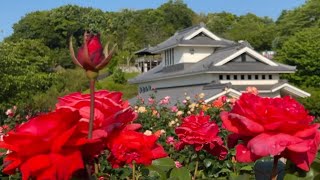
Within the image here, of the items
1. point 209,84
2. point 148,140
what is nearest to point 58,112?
point 148,140

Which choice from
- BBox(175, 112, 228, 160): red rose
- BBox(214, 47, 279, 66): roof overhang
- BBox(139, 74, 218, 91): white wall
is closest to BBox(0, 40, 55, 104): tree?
BBox(139, 74, 218, 91): white wall

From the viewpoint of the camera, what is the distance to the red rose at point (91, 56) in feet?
2.02

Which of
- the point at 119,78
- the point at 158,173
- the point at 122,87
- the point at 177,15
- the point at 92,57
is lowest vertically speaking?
the point at 122,87

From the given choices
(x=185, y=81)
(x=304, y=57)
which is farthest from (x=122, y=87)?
(x=185, y=81)

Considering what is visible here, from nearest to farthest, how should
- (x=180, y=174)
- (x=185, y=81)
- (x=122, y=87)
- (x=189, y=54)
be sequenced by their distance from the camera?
(x=180, y=174), (x=185, y=81), (x=189, y=54), (x=122, y=87)

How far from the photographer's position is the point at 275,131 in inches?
29.2

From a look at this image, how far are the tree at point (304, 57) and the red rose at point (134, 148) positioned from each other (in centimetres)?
3072

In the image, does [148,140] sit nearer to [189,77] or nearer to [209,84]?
[209,84]

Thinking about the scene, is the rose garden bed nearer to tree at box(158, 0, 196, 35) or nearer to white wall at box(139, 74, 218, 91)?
white wall at box(139, 74, 218, 91)

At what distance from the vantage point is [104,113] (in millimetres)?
701

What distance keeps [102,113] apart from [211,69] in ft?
58.8

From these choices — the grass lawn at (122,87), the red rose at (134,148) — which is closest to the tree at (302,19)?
the grass lawn at (122,87)

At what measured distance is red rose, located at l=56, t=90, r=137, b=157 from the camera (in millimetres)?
662

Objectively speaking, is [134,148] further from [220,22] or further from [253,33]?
[220,22]
